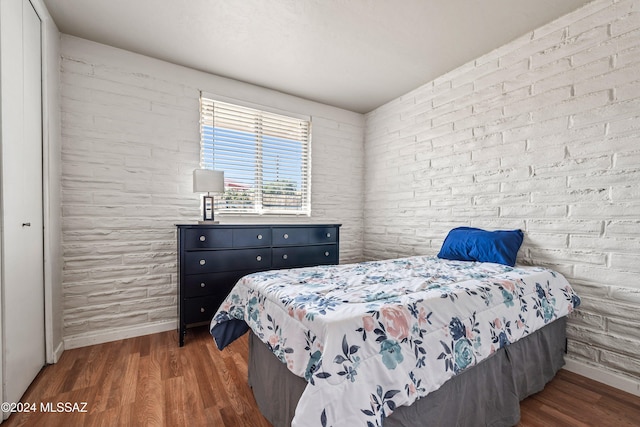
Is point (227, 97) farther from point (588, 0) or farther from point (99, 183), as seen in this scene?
point (588, 0)

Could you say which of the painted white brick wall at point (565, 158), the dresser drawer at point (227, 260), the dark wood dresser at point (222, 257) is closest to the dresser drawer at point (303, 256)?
the dark wood dresser at point (222, 257)

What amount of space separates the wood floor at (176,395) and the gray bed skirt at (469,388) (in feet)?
0.36

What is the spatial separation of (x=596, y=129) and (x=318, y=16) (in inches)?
79.3

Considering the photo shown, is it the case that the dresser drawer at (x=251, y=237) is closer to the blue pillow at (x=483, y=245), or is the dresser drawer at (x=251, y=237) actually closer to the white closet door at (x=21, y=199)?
the white closet door at (x=21, y=199)

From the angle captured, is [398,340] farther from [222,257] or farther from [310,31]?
[310,31]

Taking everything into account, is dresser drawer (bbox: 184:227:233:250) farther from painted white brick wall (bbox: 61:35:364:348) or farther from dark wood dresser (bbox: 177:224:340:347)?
painted white brick wall (bbox: 61:35:364:348)

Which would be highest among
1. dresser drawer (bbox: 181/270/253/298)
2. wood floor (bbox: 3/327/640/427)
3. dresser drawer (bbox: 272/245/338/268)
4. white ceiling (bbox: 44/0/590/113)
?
white ceiling (bbox: 44/0/590/113)

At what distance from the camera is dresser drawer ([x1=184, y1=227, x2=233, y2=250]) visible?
238cm

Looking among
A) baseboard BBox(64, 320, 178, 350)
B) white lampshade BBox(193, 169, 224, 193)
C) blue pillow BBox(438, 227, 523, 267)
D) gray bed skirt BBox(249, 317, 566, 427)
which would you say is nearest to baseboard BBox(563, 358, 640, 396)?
gray bed skirt BBox(249, 317, 566, 427)

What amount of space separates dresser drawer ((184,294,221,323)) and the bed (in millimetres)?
745

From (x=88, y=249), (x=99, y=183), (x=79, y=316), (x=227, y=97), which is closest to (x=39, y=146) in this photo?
(x=99, y=183)

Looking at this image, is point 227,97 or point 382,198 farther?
point 382,198

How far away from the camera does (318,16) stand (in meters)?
2.08

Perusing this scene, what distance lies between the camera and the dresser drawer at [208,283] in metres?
2.39
